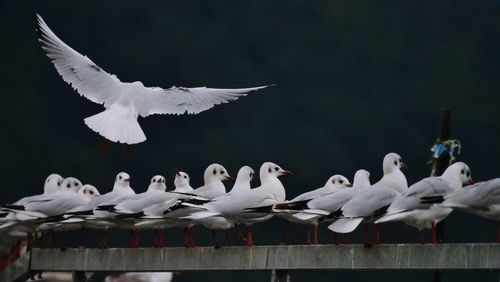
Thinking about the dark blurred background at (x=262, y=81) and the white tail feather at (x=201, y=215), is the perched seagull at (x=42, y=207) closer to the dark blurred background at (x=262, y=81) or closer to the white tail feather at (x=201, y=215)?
the white tail feather at (x=201, y=215)

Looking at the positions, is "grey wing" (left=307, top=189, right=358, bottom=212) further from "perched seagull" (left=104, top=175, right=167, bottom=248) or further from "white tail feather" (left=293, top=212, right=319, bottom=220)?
"perched seagull" (left=104, top=175, right=167, bottom=248)

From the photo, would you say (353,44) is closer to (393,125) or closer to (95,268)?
(393,125)

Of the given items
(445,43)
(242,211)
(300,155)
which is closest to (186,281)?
(300,155)

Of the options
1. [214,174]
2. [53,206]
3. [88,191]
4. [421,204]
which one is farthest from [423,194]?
[88,191]

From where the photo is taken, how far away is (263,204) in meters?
11.9

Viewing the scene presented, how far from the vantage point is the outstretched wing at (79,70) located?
573 inches

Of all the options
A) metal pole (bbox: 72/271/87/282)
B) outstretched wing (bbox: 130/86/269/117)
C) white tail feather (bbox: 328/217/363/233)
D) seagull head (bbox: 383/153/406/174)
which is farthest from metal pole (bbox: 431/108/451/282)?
metal pole (bbox: 72/271/87/282)

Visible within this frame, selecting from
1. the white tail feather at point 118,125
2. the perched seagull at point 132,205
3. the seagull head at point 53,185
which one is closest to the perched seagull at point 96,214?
the perched seagull at point 132,205

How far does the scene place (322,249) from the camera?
1112cm

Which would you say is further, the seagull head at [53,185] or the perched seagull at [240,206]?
the seagull head at [53,185]

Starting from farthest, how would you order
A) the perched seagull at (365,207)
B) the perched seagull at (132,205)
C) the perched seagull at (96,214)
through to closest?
the perched seagull at (96,214), the perched seagull at (132,205), the perched seagull at (365,207)

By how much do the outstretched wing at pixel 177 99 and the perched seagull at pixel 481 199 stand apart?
15.9 ft

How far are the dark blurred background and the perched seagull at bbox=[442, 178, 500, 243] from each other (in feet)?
39.6

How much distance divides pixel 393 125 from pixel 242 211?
1161 cm
